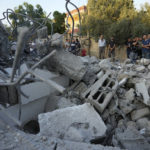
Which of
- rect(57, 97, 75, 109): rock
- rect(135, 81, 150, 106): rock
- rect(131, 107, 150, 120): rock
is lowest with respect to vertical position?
rect(131, 107, 150, 120): rock

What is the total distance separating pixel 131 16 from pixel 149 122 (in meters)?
12.8

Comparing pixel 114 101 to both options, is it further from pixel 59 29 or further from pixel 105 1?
pixel 59 29

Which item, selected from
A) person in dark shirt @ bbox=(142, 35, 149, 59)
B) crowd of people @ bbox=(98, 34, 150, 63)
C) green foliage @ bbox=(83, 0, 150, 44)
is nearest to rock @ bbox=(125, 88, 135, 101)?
crowd of people @ bbox=(98, 34, 150, 63)

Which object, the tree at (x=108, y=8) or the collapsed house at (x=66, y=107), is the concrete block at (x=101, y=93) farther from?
the tree at (x=108, y=8)

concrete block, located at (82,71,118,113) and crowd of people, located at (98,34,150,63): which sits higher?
crowd of people, located at (98,34,150,63)

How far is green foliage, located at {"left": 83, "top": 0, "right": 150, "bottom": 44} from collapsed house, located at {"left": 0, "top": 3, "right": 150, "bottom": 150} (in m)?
9.83

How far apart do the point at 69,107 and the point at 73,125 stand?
30cm

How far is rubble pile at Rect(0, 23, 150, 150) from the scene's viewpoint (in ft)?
5.51

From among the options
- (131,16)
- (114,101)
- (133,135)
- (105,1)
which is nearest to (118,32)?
(131,16)

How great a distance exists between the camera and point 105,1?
16125 millimetres

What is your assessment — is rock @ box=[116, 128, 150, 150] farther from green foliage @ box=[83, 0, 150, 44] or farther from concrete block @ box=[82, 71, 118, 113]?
green foliage @ box=[83, 0, 150, 44]

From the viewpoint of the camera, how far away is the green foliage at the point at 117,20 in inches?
527

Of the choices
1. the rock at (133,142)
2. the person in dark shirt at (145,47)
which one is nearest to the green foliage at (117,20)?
the person in dark shirt at (145,47)

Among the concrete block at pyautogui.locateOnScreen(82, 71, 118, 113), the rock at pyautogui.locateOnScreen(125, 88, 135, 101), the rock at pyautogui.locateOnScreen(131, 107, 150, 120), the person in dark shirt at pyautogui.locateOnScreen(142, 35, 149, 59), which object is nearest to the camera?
the concrete block at pyautogui.locateOnScreen(82, 71, 118, 113)
